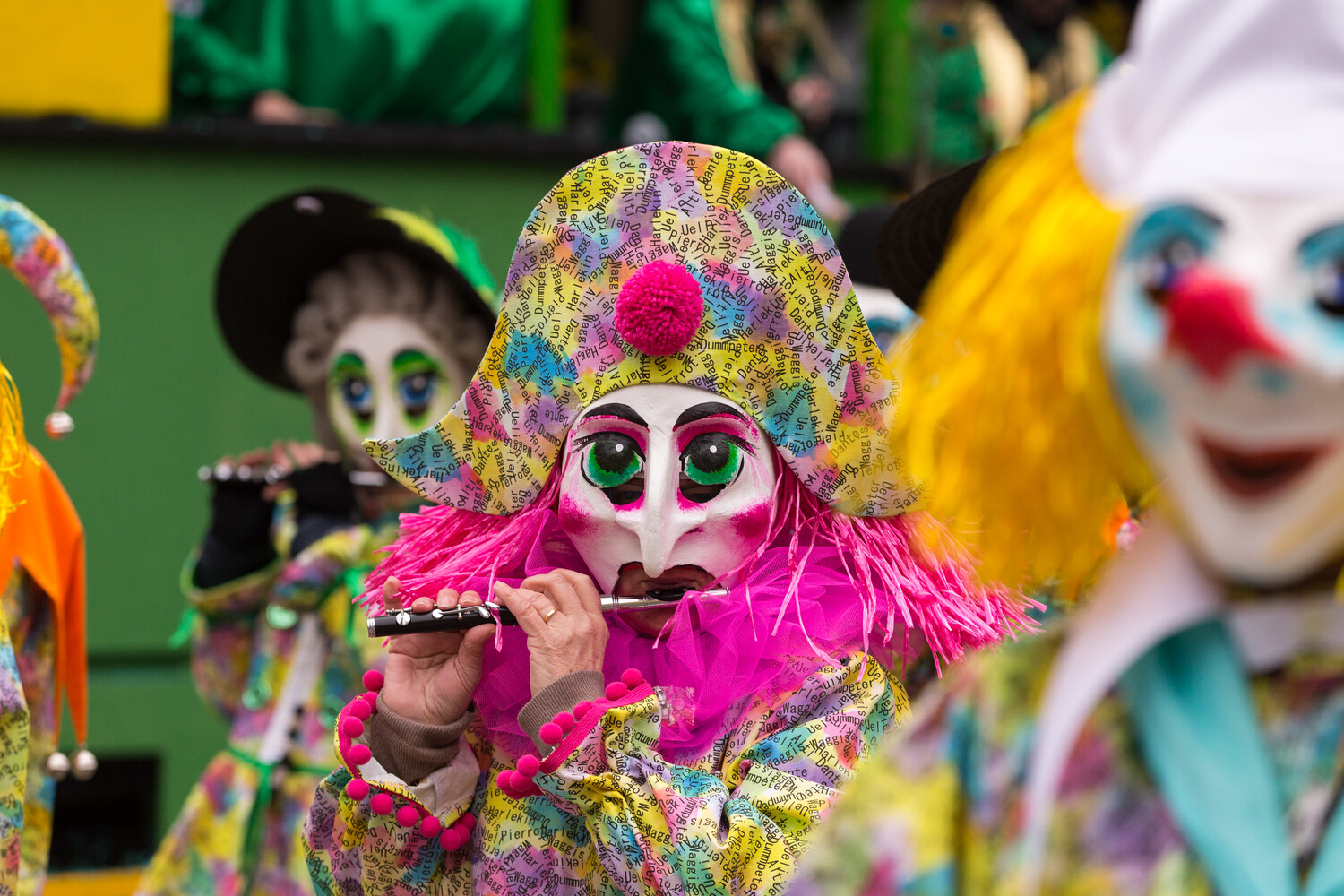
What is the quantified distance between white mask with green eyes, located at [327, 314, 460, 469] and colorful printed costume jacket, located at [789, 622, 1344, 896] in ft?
6.10

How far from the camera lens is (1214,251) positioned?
1.14 metres

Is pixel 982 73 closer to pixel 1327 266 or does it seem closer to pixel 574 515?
pixel 574 515

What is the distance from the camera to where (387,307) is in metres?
3.09

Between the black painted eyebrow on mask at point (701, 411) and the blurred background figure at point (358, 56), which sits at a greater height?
the blurred background figure at point (358, 56)

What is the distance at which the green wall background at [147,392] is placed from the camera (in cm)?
445

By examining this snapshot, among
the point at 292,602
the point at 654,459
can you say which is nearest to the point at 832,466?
the point at 654,459

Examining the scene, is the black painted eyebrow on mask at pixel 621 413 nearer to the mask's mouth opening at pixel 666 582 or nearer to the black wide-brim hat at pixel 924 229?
the mask's mouth opening at pixel 666 582

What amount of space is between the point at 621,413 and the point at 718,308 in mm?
163

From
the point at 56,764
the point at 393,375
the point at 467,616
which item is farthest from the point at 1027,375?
the point at 393,375

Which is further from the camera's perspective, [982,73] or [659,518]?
[982,73]

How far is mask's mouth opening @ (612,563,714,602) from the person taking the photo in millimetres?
2014

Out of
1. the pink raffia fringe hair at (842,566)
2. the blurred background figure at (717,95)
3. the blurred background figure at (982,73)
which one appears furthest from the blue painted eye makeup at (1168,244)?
the blurred background figure at (982,73)

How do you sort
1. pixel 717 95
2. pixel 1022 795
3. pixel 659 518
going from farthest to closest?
pixel 717 95 → pixel 659 518 → pixel 1022 795

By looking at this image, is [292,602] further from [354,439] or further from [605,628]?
[605,628]
